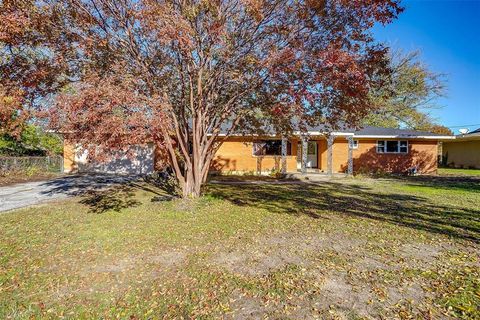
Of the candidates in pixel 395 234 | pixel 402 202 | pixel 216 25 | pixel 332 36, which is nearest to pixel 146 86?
pixel 216 25

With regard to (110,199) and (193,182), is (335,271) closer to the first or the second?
(193,182)

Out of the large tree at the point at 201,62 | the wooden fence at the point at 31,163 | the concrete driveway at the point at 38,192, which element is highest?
the large tree at the point at 201,62

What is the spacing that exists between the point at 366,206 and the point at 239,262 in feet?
19.8

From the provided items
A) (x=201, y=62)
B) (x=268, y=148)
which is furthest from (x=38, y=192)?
(x=268, y=148)

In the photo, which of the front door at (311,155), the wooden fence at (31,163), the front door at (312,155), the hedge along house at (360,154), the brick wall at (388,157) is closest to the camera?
the wooden fence at (31,163)

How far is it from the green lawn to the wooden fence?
9.50m

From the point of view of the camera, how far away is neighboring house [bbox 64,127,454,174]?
19.7 m

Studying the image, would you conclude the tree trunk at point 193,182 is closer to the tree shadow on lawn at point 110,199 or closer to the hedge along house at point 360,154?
the tree shadow on lawn at point 110,199

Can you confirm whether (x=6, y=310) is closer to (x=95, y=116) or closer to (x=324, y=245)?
(x=95, y=116)

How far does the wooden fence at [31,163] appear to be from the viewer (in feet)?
51.5

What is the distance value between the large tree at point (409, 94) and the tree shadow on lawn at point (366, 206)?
19.3m

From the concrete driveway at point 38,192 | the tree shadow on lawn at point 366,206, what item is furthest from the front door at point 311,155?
the concrete driveway at point 38,192

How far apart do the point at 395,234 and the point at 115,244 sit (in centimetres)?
550

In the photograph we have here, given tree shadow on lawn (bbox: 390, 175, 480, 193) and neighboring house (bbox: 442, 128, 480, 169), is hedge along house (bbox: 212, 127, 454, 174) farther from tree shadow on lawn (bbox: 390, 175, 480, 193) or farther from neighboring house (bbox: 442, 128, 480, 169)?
neighboring house (bbox: 442, 128, 480, 169)
